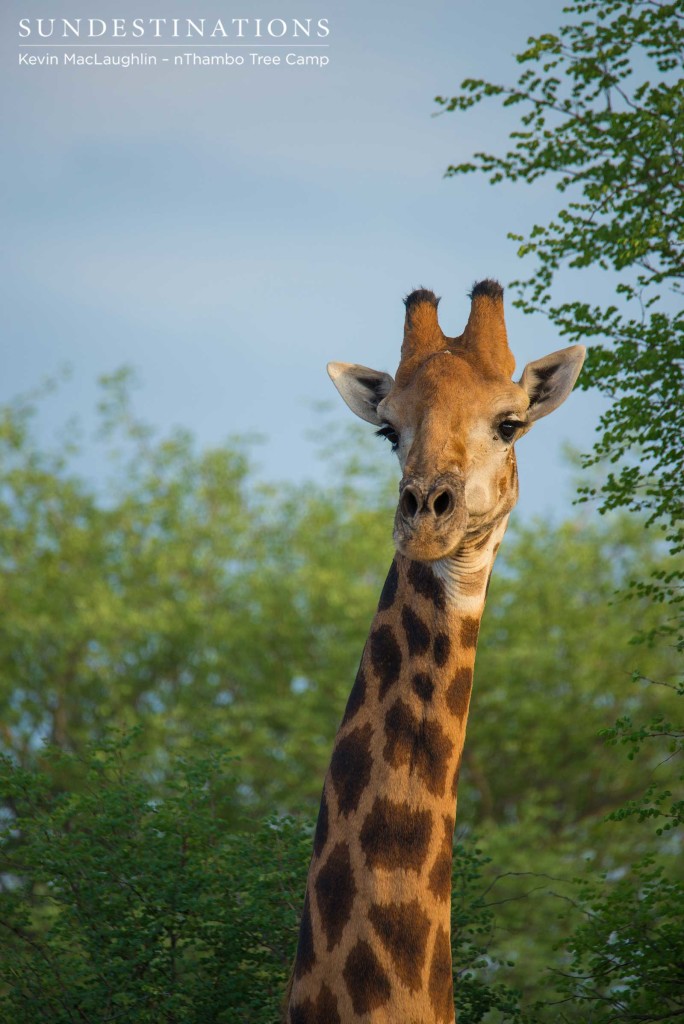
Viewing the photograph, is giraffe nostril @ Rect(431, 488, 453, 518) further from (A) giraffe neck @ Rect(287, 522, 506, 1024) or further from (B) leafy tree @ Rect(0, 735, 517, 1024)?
(B) leafy tree @ Rect(0, 735, 517, 1024)

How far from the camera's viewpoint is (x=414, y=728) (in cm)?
592

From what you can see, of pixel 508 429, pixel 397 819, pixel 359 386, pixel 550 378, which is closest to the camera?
pixel 397 819

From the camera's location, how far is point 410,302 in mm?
7102

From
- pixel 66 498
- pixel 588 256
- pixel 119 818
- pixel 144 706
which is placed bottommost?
pixel 119 818

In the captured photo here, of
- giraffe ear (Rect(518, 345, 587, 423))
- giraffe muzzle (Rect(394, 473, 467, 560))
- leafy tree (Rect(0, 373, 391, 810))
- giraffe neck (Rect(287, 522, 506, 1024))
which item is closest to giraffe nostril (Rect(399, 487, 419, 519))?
giraffe muzzle (Rect(394, 473, 467, 560))

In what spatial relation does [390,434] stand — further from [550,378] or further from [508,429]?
[550,378]

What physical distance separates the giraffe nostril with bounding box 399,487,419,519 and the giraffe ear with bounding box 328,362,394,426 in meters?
1.57

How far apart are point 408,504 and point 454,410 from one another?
0.72 m

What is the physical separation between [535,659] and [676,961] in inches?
605

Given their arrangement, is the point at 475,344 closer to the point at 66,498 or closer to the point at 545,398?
the point at 545,398

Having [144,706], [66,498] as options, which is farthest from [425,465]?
[66,498]

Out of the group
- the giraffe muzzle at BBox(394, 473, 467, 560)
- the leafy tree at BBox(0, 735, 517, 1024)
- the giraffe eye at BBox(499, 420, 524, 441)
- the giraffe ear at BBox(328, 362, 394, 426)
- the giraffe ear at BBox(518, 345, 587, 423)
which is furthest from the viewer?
the leafy tree at BBox(0, 735, 517, 1024)

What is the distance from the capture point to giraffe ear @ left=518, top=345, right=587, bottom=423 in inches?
271

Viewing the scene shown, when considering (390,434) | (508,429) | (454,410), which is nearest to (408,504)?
(454,410)
